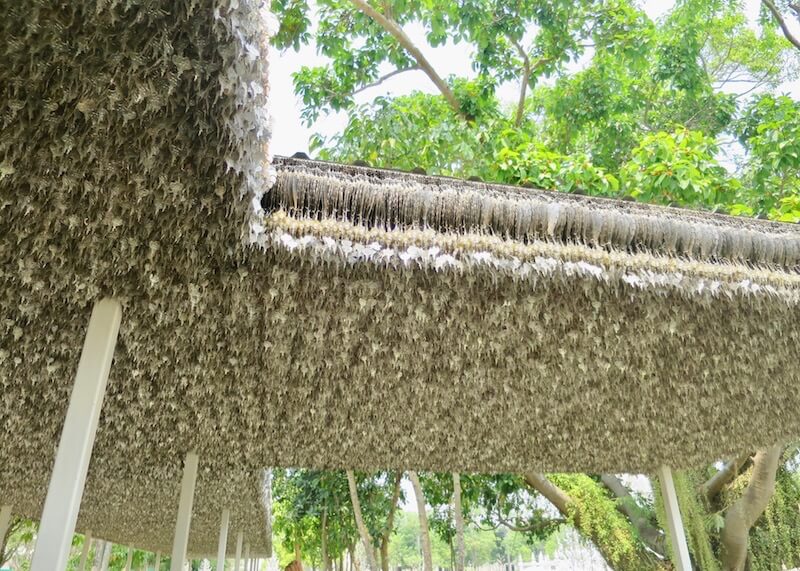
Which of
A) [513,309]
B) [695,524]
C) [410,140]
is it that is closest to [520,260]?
[513,309]

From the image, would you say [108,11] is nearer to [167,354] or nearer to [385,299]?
[385,299]

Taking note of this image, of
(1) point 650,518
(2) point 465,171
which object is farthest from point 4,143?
(1) point 650,518

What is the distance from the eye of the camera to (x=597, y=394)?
3461mm

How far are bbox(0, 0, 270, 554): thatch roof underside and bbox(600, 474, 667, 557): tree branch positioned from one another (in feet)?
20.4

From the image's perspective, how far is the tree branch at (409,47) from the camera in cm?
617

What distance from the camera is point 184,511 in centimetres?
396

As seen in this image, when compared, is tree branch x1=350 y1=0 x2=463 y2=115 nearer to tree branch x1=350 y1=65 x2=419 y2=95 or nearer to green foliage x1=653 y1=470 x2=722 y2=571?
tree branch x1=350 y1=65 x2=419 y2=95

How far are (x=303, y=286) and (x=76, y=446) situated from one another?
0.96 metres

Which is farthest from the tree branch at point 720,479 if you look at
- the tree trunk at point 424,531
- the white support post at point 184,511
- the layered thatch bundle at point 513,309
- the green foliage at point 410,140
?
the white support post at point 184,511

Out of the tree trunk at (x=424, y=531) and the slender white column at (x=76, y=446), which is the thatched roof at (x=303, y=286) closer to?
the slender white column at (x=76, y=446)

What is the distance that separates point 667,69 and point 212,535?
9592 millimetres

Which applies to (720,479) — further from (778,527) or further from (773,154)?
(773,154)

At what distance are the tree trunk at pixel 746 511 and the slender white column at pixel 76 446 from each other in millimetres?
6817

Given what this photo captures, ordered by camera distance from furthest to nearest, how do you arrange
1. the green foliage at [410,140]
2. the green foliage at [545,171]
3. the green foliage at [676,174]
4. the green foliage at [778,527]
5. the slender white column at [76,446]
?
1. the green foliage at [778,527]
2. the green foliage at [410,140]
3. the green foliage at [545,171]
4. the green foliage at [676,174]
5. the slender white column at [76,446]
